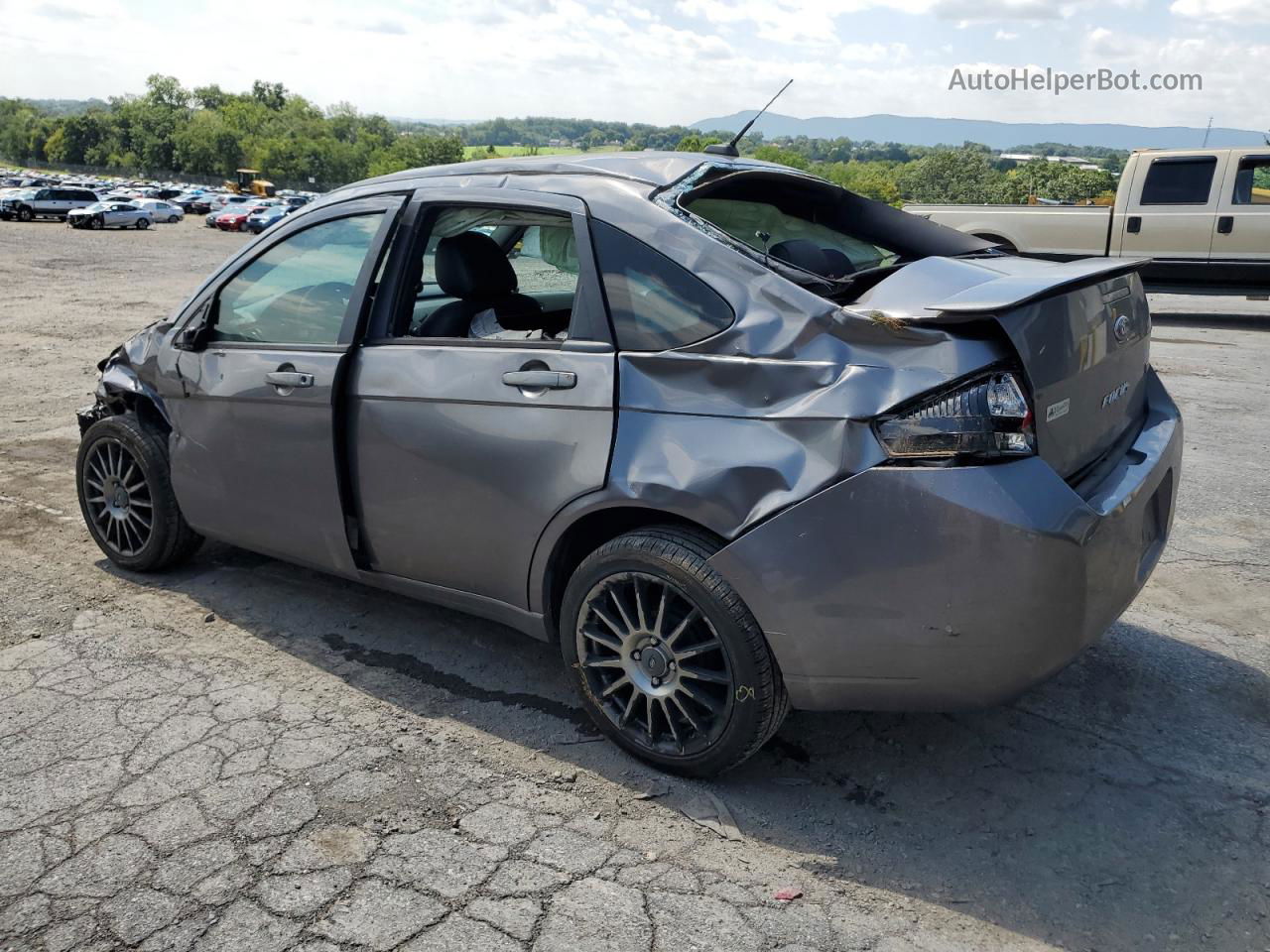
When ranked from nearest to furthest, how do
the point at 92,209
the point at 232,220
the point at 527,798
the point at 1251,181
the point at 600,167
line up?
the point at 527,798 → the point at 600,167 → the point at 1251,181 → the point at 92,209 → the point at 232,220

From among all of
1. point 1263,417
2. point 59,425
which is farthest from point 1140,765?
point 59,425

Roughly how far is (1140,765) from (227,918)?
2584 millimetres

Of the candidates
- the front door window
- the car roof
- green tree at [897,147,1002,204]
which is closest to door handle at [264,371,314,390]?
the front door window

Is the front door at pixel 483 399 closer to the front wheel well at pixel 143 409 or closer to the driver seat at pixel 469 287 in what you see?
the driver seat at pixel 469 287

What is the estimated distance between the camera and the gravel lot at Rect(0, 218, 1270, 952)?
2.53 m

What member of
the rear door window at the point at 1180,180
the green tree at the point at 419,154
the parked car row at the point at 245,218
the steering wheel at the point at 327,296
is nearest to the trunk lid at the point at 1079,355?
the steering wheel at the point at 327,296

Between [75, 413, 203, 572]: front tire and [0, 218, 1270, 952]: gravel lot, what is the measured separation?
18cm

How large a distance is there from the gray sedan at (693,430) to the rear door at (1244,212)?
1138 centimetres

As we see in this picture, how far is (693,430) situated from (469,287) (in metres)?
1.24

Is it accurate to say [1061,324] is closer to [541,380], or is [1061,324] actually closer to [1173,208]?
[541,380]

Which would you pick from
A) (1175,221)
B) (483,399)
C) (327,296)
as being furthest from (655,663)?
(1175,221)

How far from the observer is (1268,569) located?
4766 mm

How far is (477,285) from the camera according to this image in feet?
12.2

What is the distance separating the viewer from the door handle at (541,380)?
3.13 metres
